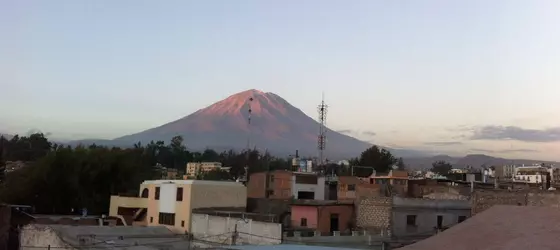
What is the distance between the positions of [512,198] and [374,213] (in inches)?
182

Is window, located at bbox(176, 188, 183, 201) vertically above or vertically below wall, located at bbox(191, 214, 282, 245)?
above

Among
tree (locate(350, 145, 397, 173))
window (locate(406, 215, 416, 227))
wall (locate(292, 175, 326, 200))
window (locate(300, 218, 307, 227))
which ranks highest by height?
tree (locate(350, 145, 397, 173))

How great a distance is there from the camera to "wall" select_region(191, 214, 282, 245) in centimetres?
1792

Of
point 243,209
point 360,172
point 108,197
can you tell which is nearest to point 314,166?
point 360,172

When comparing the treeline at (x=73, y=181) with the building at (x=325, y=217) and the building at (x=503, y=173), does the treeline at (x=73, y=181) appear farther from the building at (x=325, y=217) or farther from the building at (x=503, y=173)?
the building at (x=503, y=173)

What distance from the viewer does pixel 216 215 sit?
21.4m

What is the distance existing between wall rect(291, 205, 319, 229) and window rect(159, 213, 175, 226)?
5801 millimetres

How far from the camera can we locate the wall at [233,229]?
58.8 feet

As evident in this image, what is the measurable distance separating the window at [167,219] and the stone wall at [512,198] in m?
12.5

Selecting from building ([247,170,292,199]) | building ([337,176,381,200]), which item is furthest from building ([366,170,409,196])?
building ([247,170,292,199])

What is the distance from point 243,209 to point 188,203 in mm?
2646

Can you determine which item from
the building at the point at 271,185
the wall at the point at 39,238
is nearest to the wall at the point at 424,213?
the wall at the point at 39,238

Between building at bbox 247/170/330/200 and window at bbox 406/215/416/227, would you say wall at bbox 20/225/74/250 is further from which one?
building at bbox 247/170/330/200

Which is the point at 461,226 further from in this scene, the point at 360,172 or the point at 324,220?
the point at 360,172
